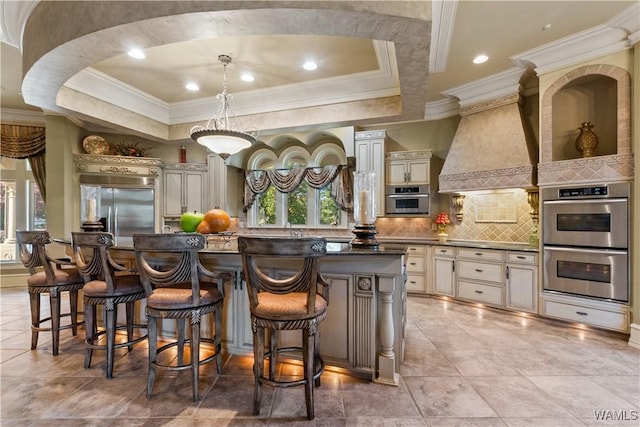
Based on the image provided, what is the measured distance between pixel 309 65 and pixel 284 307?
3321 mm

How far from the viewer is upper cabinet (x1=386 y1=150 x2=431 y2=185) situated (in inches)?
198

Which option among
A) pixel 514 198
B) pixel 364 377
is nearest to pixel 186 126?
pixel 364 377

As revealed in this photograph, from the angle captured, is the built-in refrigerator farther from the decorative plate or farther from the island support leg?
the island support leg

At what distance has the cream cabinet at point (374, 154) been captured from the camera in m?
5.13

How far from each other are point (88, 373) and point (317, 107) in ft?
14.1

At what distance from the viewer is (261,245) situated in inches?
66.7

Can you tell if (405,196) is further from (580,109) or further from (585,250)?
(580,109)

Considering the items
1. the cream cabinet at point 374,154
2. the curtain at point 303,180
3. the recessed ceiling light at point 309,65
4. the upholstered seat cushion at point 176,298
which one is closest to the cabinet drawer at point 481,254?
the cream cabinet at point 374,154

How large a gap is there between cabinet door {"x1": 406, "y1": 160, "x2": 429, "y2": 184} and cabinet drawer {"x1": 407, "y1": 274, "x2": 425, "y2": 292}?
5.24 ft

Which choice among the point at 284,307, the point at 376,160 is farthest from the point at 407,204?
the point at 284,307

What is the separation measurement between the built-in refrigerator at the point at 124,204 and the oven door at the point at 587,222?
6.44 m

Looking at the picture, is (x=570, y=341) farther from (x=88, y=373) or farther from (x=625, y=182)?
(x=88, y=373)

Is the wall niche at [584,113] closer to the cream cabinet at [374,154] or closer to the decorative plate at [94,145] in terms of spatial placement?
the cream cabinet at [374,154]

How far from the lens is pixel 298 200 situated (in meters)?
6.37
